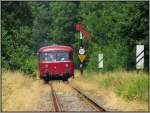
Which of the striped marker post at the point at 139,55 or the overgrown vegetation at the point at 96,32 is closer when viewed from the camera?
the striped marker post at the point at 139,55

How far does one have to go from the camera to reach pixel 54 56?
36.8 metres

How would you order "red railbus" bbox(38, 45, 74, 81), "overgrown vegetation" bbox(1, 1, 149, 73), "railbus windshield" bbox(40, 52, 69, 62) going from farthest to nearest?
"railbus windshield" bbox(40, 52, 69, 62) < "red railbus" bbox(38, 45, 74, 81) < "overgrown vegetation" bbox(1, 1, 149, 73)

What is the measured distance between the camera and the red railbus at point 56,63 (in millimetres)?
36138

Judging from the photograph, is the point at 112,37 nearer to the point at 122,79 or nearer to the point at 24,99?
the point at 122,79

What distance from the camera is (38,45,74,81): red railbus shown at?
36.1 m

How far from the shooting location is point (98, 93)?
23.4 m

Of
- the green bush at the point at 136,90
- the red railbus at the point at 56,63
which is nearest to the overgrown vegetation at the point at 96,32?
the red railbus at the point at 56,63

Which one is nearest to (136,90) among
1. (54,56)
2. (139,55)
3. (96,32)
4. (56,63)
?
(139,55)

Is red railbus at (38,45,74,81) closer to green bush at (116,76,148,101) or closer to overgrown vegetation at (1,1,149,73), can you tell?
overgrown vegetation at (1,1,149,73)

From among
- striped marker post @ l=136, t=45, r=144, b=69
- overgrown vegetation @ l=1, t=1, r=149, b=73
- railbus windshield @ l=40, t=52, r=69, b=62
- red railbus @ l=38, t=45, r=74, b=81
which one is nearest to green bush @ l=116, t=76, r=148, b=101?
striped marker post @ l=136, t=45, r=144, b=69

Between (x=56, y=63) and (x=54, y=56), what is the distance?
2.27 ft

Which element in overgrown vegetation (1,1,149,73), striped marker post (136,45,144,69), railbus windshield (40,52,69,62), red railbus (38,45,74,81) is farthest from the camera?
railbus windshield (40,52,69,62)

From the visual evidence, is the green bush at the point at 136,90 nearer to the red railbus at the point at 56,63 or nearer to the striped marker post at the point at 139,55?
the striped marker post at the point at 139,55

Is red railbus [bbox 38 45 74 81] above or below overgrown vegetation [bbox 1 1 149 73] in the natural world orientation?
below
